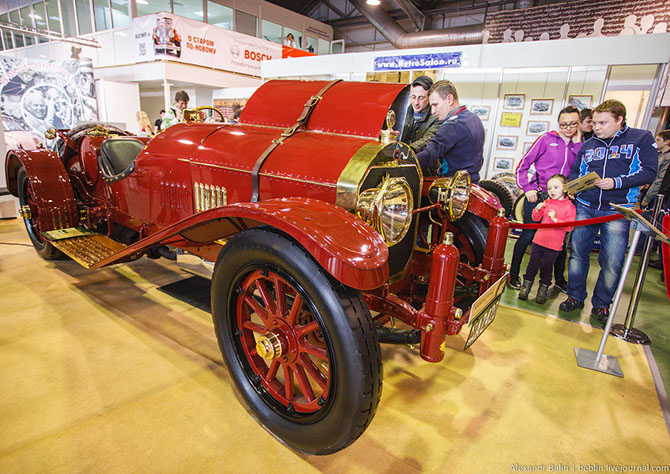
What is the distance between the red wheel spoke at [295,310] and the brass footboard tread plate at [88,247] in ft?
6.14

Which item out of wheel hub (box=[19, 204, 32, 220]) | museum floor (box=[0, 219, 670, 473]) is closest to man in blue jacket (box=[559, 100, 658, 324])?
museum floor (box=[0, 219, 670, 473])

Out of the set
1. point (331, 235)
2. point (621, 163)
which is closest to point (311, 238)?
point (331, 235)

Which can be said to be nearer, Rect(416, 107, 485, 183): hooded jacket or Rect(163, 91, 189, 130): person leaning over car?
Rect(416, 107, 485, 183): hooded jacket

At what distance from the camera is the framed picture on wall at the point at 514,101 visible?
6156 mm

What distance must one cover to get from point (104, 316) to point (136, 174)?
45.2 inches

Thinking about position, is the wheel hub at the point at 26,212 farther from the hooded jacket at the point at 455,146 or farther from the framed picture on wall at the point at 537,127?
the framed picture on wall at the point at 537,127

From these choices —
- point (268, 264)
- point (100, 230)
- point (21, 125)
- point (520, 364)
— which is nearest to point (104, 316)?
point (100, 230)

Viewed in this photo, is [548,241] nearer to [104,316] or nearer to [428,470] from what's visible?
[428,470]

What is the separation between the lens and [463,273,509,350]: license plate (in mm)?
1647

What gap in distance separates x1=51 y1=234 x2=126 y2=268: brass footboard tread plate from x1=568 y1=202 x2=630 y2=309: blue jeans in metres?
3.97

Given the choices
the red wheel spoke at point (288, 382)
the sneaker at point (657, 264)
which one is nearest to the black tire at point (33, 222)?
the red wheel spoke at point (288, 382)

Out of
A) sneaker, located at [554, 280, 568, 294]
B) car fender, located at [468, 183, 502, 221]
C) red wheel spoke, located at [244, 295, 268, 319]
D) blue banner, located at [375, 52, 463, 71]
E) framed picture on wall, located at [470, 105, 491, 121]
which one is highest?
blue banner, located at [375, 52, 463, 71]

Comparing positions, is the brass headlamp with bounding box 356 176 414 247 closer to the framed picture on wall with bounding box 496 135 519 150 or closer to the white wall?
the framed picture on wall with bounding box 496 135 519 150

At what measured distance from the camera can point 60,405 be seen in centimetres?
189
